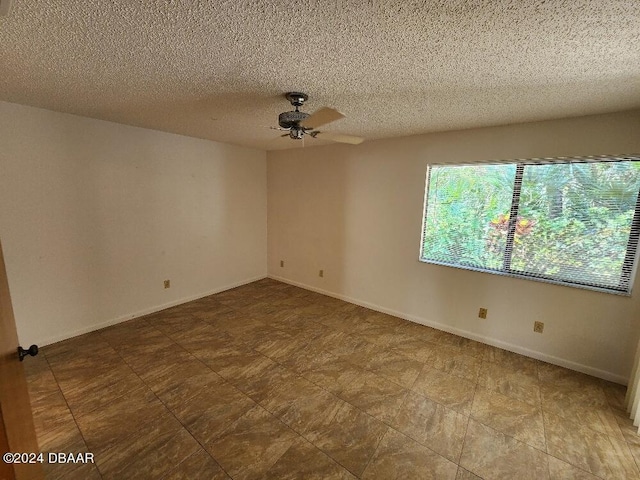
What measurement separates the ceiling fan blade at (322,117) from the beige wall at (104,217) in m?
2.36

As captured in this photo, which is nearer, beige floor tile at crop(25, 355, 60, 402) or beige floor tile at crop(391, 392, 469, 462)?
→ beige floor tile at crop(391, 392, 469, 462)

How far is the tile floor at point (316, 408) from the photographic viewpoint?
60.7 inches

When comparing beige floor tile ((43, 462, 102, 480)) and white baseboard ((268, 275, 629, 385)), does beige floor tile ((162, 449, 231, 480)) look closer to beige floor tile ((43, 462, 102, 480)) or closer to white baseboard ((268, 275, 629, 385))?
beige floor tile ((43, 462, 102, 480))

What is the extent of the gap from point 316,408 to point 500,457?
1156 mm

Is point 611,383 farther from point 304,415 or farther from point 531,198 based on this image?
point 304,415

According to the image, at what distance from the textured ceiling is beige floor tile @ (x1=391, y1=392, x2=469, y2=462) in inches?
88.3

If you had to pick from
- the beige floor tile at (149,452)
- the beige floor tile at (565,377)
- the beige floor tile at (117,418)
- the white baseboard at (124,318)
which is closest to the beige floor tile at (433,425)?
the beige floor tile at (565,377)

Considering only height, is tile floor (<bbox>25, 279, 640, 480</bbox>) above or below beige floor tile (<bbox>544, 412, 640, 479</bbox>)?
above

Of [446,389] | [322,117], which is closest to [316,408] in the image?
[446,389]

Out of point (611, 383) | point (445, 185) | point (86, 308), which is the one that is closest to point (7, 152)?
point (86, 308)

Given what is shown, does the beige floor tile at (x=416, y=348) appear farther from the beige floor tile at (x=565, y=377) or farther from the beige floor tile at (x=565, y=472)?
the beige floor tile at (x=565, y=472)

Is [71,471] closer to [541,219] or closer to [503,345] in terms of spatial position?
[503,345]

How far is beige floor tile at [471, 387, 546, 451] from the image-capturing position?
176 cm

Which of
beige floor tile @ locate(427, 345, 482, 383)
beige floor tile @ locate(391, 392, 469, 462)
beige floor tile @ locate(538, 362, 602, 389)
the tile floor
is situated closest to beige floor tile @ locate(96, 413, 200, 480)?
the tile floor
